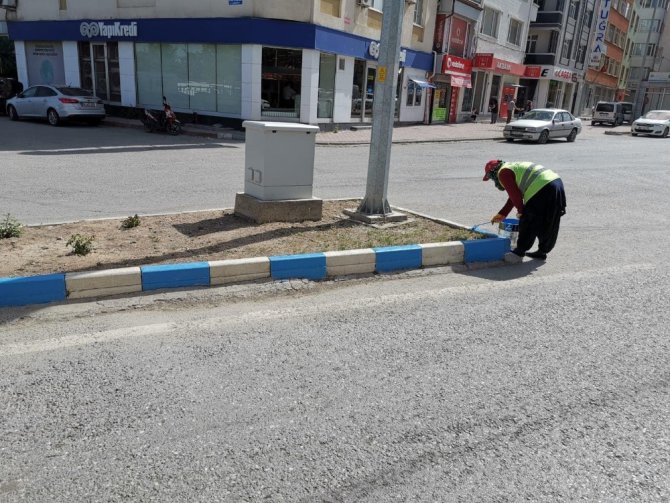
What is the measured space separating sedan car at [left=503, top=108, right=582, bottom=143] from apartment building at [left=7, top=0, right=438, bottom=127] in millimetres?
6417

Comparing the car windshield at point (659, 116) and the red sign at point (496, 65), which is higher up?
the red sign at point (496, 65)

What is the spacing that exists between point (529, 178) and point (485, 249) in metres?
0.96

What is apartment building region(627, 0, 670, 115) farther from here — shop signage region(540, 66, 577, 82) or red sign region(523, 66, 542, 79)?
red sign region(523, 66, 542, 79)

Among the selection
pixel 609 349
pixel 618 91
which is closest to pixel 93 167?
pixel 609 349

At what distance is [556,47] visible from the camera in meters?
42.9

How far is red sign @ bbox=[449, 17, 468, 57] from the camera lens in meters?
30.5

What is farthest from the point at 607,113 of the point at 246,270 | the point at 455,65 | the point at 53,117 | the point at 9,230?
the point at 9,230

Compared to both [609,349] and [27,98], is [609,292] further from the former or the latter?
[27,98]

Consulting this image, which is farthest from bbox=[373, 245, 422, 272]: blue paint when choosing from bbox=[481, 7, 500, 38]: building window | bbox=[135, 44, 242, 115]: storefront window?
bbox=[481, 7, 500, 38]: building window

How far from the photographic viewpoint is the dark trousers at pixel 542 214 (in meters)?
6.27

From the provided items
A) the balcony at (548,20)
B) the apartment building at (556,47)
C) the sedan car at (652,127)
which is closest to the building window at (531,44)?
the apartment building at (556,47)

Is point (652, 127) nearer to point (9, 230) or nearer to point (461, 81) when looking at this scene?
point (461, 81)

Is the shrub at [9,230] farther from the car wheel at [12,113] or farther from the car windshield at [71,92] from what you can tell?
the car wheel at [12,113]

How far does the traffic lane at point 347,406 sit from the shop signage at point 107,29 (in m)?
21.8
